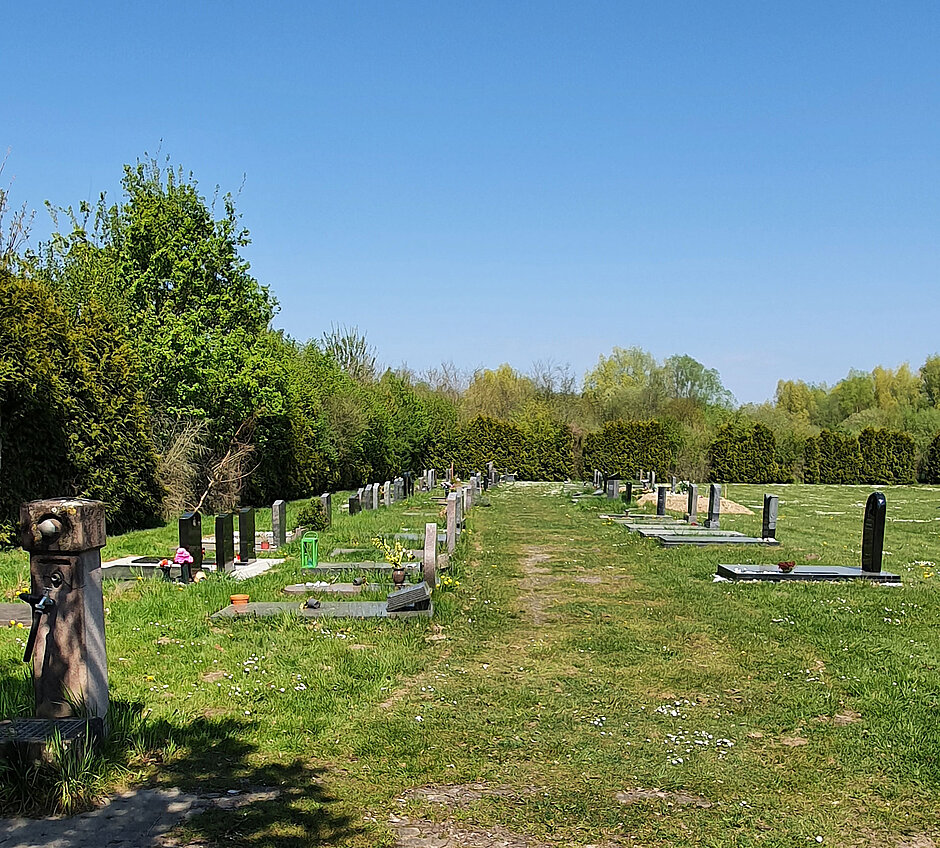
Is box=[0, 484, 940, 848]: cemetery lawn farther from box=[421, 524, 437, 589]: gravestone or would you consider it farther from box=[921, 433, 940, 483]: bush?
box=[921, 433, 940, 483]: bush

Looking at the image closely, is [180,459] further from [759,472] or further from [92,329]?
[759,472]

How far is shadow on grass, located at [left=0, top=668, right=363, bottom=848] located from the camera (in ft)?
14.6

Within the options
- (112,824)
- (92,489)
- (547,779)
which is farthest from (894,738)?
(92,489)

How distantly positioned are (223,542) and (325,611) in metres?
4.04

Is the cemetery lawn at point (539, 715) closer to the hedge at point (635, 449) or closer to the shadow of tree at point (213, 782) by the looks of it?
the shadow of tree at point (213, 782)

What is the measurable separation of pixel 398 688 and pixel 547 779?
2265 mm

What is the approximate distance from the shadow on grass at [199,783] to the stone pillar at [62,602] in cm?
41

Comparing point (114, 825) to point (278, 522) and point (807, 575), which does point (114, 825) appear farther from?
point (278, 522)

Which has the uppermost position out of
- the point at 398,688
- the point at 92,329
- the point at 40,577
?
the point at 92,329

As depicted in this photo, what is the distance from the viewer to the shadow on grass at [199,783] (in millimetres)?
4449

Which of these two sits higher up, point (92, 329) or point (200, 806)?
point (92, 329)

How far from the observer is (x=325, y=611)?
9852 mm

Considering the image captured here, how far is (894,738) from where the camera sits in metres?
6.04

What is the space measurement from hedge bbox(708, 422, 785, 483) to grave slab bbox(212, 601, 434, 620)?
40746 mm
